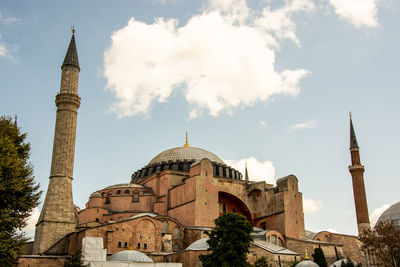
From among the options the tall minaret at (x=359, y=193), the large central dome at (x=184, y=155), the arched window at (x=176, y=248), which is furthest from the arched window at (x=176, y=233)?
the tall minaret at (x=359, y=193)

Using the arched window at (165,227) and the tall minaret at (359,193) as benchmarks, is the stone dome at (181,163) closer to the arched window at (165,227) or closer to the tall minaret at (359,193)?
the arched window at (165,227)

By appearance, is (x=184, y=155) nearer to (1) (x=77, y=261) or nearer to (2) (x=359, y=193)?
(2) (x=359, y=193)

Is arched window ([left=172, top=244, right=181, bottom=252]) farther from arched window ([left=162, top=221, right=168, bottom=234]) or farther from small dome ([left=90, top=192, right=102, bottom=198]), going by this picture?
small dome ([left=90, top=192, right=102, bottom=198])

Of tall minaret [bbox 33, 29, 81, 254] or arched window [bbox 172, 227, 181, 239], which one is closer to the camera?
tall minaret [bbox 33, 29, 81, 254]

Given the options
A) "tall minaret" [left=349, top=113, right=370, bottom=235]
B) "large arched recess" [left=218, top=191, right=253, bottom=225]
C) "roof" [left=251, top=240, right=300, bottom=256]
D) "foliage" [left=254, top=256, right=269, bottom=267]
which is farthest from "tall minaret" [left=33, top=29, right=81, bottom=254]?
"tall minaret" [left=349, top=113, right=370, bottom=235]

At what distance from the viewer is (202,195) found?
28297 mm

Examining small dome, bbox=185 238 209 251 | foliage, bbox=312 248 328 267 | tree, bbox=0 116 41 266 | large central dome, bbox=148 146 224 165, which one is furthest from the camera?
large central dome, bbox=148 146 224 165

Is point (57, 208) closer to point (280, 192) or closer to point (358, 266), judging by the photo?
point (280, 192)

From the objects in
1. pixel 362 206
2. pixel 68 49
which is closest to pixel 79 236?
pixel 68 49

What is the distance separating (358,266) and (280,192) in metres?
7.35

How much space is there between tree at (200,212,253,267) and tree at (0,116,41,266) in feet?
26.3

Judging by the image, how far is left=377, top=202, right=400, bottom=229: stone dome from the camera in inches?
1675

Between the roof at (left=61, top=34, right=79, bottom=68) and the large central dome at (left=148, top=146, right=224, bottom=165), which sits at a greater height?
the roof at (left=61, top=34, right=79, bottom=68)

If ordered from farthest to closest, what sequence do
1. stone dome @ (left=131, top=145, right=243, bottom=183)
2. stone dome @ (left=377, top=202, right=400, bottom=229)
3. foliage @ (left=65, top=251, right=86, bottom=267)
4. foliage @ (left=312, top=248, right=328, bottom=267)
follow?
1. stone dome @ (left=377, top=202, right=400, bottom=229)
2. stone dome @ (left=131, top=145, right=243, bottom=183)
3. foliage @ (left=312, top=248, right=328, bottom=267)
4. foliage @ (left=65, top=251, right=86, bottom=267)
